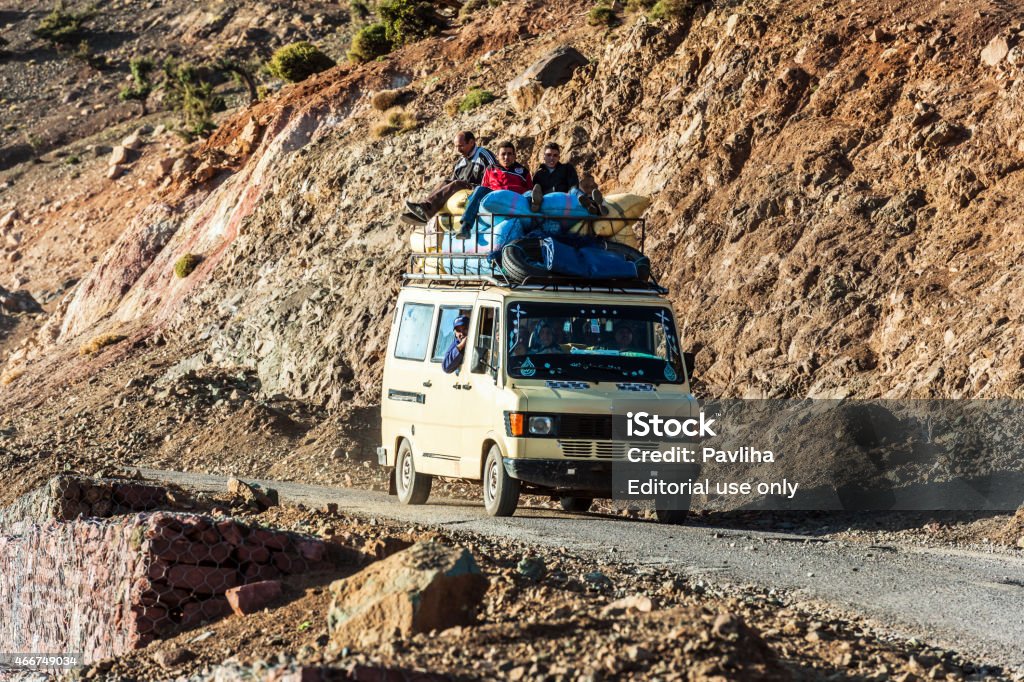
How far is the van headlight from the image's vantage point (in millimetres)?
12914

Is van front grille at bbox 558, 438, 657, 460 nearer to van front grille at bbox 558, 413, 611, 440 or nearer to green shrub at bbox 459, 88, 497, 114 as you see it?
van front grille at bbox 558, 413, 611, 440

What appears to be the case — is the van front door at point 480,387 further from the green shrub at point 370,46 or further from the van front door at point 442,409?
the green shrub at point 370,46

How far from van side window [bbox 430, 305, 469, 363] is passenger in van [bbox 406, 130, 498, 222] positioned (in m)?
1.60

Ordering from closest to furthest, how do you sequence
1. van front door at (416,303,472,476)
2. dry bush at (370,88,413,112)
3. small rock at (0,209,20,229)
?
van front door at (416,303,472,476)
dry bush at (370,88,413,112)
small rock at (0,209,20,229)

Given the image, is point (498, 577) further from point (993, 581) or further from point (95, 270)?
point (95, 270)

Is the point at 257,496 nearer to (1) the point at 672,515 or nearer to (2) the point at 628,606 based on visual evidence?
(1) the point at 672,515

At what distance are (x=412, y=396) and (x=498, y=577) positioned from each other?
6.30m

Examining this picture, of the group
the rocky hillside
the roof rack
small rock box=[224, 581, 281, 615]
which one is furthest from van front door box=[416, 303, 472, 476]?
the rocky hillside

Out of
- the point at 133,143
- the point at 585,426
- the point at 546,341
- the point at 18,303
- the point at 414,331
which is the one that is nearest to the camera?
the point at 585,426

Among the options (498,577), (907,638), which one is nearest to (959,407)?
(907,638)

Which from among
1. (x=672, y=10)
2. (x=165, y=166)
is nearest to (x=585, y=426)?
(x=672, y=10)

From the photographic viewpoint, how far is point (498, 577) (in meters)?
9.14

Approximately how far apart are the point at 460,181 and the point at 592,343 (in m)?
3.64

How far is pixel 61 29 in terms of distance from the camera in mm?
74750
